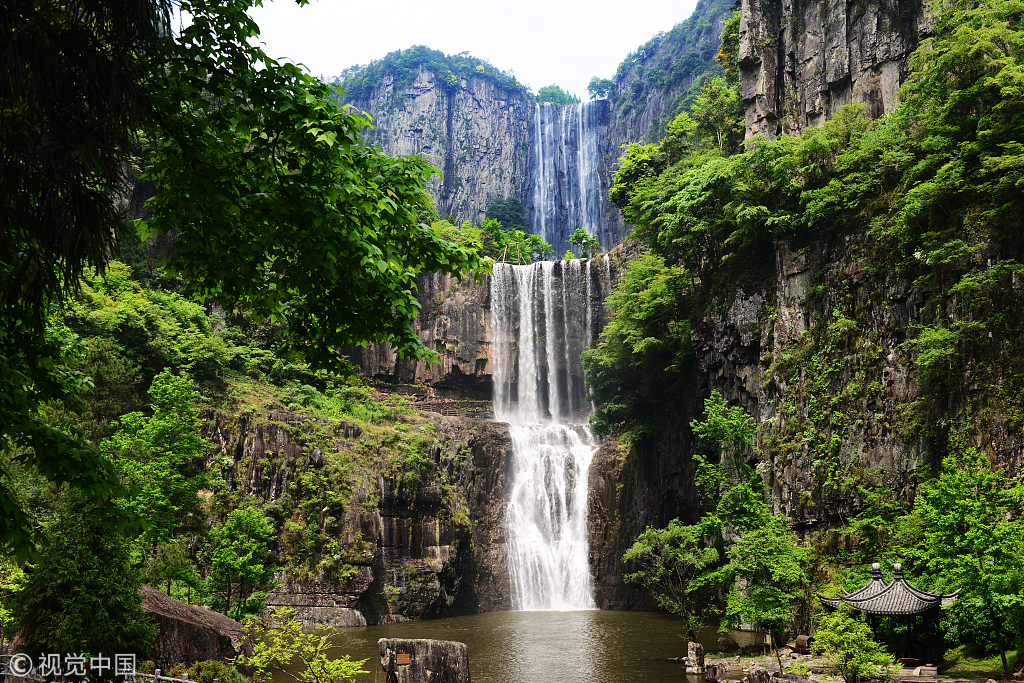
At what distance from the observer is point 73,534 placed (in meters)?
11.0

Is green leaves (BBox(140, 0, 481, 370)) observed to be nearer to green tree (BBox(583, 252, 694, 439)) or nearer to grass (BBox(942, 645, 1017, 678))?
grass (BBox(942, 645, 1017, 678))

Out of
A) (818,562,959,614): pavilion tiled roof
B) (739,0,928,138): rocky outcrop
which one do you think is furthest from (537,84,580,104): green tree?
(818,562,959,614): pavilion tiled roof

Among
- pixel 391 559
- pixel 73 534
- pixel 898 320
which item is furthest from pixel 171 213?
pixel 391 559

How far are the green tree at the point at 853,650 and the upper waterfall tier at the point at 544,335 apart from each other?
2662 cm

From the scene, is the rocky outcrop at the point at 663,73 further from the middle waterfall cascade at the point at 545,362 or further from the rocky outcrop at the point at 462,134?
the middle waterfall cascade at the point at 545,362

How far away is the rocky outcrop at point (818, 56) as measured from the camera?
2584 centimetres

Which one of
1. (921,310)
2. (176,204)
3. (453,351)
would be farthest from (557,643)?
(453,351)

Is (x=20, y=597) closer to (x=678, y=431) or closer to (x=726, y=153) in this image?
(x=678, y=431)

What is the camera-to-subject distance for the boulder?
13094 millimetres

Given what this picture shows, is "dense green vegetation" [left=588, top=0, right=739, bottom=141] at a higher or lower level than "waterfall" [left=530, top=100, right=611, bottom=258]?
higher

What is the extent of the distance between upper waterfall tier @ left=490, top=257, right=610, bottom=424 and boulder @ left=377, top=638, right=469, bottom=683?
91.1ft

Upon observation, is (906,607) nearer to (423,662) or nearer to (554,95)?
(423,662)

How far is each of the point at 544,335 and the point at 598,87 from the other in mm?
38319

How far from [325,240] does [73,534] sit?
8344 millimetres
